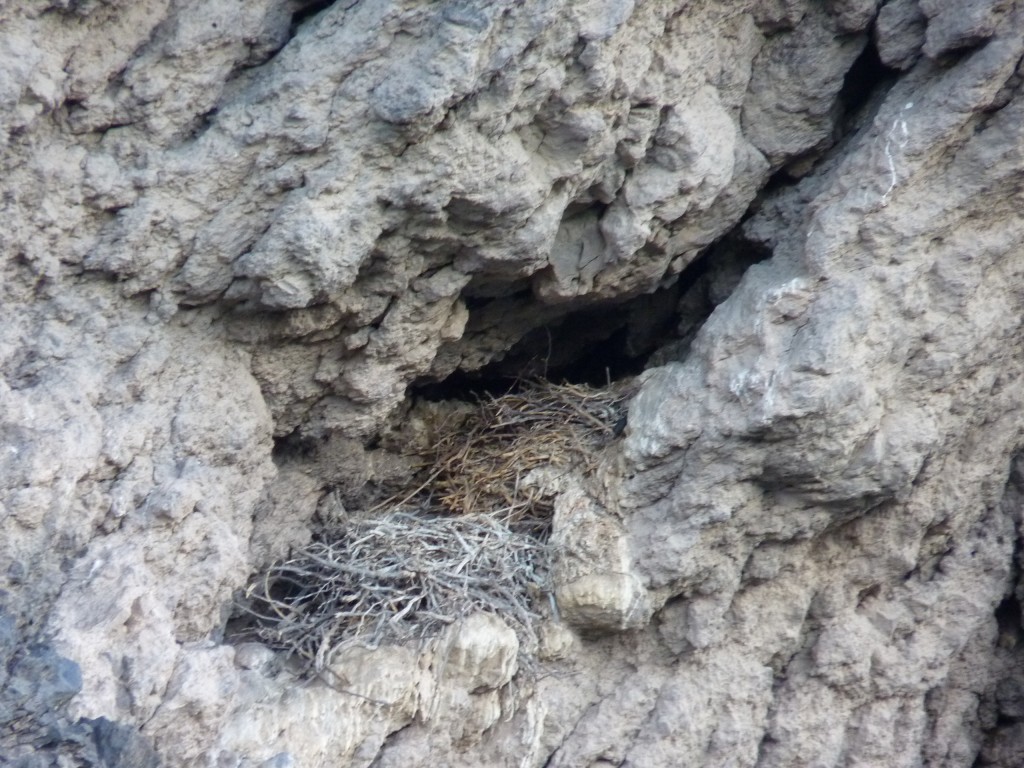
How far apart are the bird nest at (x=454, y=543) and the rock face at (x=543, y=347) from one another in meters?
0.08

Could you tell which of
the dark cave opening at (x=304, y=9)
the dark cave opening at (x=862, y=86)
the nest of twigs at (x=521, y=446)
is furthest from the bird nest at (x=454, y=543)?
the dark cave opening at (x=304, y=9)

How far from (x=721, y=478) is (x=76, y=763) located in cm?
157

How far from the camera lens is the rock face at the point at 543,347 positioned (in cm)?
215

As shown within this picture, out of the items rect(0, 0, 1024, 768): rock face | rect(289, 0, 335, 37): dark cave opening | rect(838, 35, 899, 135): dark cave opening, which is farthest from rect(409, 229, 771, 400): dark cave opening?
rect(289, 0, 335, 37): dark cave opening

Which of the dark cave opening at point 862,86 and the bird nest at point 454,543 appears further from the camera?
the dark cave opening at point 862,86

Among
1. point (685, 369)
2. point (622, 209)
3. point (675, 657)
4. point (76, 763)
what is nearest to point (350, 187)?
point (622, 209)

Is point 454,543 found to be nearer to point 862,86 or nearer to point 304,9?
point 304,9

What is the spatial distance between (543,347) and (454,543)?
878 mm

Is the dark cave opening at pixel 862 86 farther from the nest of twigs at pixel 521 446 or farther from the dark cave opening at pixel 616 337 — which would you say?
the nest of twigs at pixel 521 446

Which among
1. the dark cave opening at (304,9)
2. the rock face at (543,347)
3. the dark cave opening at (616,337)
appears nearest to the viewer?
the rock face at (543,347)

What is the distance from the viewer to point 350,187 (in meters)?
2.37

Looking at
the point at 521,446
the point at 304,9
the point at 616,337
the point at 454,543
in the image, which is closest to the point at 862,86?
the point at 616,337

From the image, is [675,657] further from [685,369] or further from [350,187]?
[350,187]

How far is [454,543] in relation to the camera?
2.76 meters
